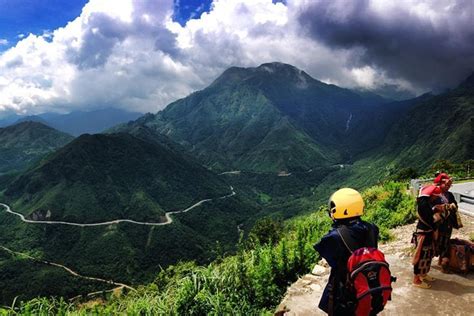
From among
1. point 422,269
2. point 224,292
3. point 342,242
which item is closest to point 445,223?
point 422,269

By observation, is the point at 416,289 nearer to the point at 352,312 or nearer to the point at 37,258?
the point at 352,312

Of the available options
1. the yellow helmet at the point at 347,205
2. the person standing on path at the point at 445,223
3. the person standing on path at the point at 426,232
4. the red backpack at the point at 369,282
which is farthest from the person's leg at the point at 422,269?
the yellow helmet at the point at 347,205

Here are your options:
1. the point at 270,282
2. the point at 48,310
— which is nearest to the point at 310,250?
the point at 270,282

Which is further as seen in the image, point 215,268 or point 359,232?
point 215,268

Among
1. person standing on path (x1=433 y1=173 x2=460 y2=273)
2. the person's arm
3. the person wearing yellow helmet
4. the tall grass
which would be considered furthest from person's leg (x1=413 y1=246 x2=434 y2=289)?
the person's arm

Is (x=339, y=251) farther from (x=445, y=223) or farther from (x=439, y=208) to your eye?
(x=445, y=223)

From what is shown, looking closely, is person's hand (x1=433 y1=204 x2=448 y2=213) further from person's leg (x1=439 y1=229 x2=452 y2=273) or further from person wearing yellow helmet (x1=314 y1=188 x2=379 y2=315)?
person wearing yellow helmet (x1=314 y1=188 x2=379 y2=315)

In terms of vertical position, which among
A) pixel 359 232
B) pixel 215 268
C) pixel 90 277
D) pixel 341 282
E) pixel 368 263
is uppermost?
pixel 359 232
